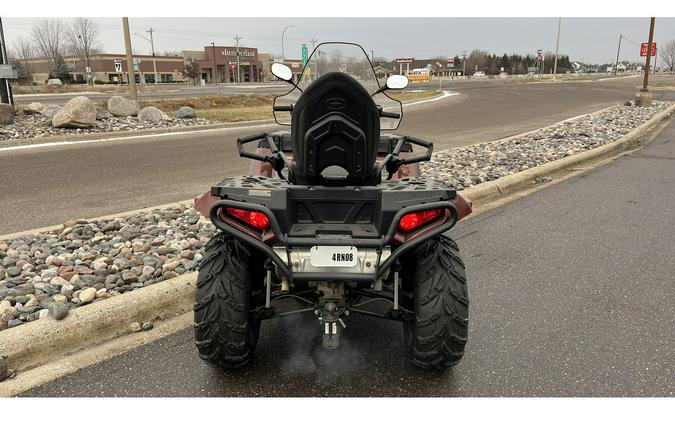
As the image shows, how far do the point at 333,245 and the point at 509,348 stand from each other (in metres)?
1.39

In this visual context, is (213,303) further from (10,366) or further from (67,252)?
(67,252)

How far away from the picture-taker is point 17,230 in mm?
5078

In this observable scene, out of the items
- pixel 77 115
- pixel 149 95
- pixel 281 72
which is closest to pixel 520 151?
pixel 281 72

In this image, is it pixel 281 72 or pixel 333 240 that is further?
pixel 281 72

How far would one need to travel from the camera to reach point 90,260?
13.2 ft

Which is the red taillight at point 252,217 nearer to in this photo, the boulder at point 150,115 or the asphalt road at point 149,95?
the boulder at point 150,115

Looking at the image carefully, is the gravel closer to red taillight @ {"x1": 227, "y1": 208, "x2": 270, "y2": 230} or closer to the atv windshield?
the atv windshield

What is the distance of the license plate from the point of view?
2312 mm

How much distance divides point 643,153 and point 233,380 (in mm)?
10778

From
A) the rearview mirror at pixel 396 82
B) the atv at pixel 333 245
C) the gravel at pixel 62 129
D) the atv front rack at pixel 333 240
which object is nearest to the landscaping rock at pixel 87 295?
the atv at pixel 333 245

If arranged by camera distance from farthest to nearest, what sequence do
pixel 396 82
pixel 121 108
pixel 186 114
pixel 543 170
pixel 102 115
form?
1. pixel 186 114
2. pixel 121 108
3. pixel 102 115
4. pixel 543 170
5. pixel 396 82

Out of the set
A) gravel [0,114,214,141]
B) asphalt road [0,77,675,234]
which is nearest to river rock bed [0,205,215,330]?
asphalt road [0,77,675,234]

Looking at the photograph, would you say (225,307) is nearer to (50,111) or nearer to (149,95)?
(50,111)

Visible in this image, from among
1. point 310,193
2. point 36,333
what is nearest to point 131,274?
point 36,333
